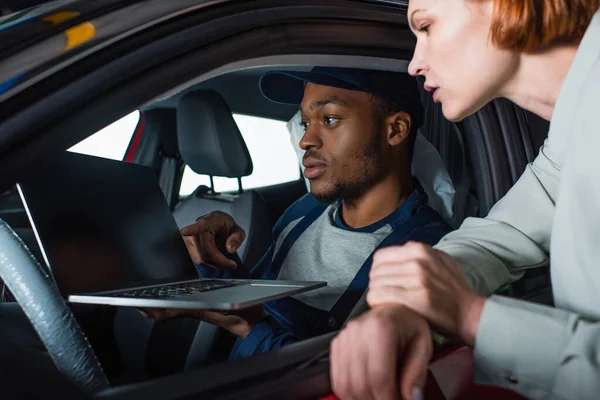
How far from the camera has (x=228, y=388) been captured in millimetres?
696

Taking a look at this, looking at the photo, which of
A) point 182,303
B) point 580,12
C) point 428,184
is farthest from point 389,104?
point 182,303

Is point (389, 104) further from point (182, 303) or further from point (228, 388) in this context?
point (228, 388)

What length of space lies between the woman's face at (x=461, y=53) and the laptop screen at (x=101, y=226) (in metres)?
0.59

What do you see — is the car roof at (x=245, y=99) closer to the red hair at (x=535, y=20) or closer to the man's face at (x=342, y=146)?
the man's face at (x=342, y=146)

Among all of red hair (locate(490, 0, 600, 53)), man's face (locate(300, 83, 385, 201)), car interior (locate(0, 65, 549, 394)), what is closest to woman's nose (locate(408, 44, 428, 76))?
red hair (locate(490, 0, 600, 53))

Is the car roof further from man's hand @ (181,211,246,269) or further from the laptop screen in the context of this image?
the laptop screen

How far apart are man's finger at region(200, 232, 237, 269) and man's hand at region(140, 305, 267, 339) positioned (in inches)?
5.1

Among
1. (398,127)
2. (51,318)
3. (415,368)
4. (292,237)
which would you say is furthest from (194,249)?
(415,368)

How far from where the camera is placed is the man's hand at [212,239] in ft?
5.56

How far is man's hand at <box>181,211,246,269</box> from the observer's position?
1.69 metres

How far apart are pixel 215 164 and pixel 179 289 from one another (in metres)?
1.44

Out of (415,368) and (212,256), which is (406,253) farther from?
(212,256)

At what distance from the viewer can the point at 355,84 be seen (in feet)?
5.49

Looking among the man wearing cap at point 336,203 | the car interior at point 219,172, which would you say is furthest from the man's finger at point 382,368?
the man wearing cap at point 336,203
